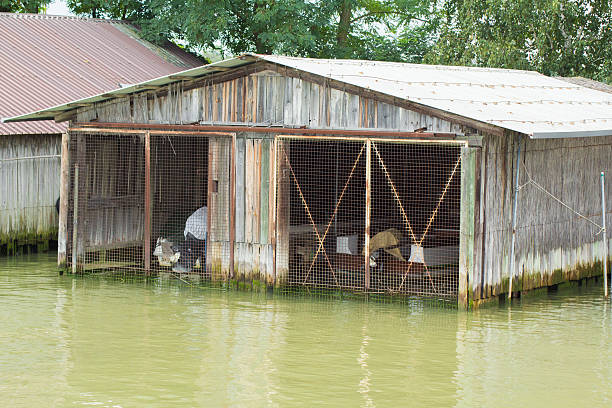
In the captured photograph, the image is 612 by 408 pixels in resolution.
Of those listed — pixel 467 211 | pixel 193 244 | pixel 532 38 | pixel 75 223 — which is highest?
pixel 532 38

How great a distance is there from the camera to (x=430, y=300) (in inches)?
667

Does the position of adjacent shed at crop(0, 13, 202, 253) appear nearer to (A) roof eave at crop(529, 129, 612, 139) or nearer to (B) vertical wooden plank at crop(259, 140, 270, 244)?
(B) vertical wooden plank at crop(259, 140, 270, 244)

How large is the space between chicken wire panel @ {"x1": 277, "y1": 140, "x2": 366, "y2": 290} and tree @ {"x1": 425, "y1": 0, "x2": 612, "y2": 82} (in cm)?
1347

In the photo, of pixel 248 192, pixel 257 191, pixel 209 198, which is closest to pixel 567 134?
pixel 257 191

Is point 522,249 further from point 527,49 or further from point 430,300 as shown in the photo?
point 527,49

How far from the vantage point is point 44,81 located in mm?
25344

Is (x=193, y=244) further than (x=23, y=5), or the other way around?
(x=23, y=5)

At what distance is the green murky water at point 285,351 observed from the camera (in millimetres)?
11516

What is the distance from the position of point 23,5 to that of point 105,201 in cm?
1932

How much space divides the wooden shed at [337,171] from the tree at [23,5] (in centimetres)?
1756

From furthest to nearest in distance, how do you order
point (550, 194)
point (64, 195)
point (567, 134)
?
1. point (64, 195)
2. point (550, 194)
3. point (567, 134)

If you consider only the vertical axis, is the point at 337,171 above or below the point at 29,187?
above

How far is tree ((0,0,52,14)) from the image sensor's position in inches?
1452

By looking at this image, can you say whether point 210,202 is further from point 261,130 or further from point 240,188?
point 261,130
